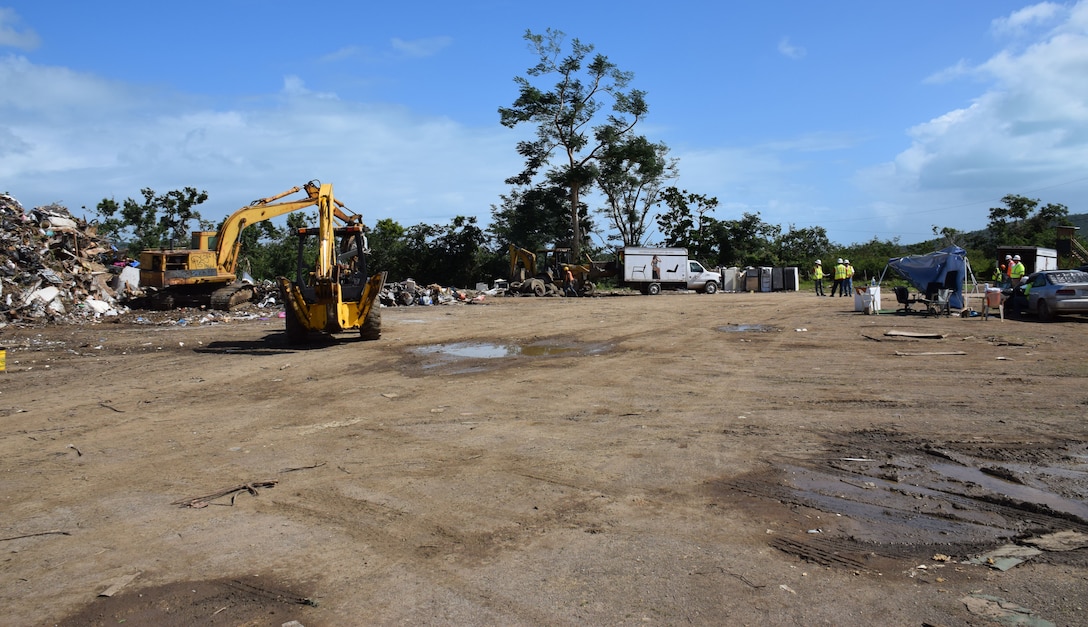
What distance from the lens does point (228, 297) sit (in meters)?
24.9

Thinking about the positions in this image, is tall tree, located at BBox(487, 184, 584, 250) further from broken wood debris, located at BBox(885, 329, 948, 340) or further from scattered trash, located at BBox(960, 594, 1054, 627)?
scattered trash, located at BBox(960, 594, 1054, 627)

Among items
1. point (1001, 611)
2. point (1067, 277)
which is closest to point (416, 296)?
point (1067, 277)

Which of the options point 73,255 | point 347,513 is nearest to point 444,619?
point 347,513

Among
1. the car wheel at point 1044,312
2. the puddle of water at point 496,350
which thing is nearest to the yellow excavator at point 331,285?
the puddle of water at point 496,350

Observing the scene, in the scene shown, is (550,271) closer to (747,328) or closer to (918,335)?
(747,328)

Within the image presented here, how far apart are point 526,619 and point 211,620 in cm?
163

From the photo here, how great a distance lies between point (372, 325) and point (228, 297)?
11.2 m

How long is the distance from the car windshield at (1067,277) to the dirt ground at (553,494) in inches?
308

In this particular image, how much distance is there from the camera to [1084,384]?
9625 mm

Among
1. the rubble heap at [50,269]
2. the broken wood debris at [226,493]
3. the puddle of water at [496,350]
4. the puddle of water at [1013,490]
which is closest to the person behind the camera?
the puddle of water at [1013,490]

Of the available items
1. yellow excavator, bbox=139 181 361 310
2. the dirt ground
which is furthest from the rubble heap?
the dirt ground

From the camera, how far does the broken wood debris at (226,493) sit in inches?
221

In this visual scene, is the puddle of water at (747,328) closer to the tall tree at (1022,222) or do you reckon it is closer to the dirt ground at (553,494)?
the dirt ground at (553,494)

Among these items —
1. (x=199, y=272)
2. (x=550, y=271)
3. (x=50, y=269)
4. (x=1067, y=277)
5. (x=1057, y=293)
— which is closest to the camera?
(x=1057, y=293)
